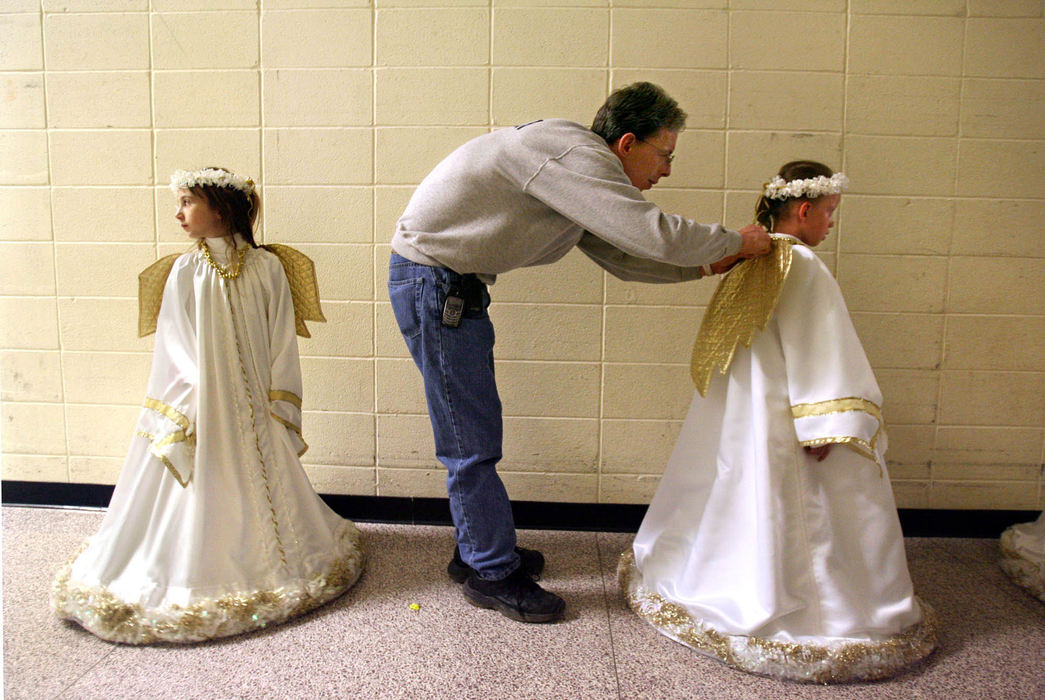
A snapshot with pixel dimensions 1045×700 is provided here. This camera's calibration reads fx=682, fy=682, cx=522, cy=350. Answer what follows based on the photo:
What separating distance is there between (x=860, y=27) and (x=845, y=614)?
5.76ft

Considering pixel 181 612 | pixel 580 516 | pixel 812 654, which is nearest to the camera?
pixel 812 654

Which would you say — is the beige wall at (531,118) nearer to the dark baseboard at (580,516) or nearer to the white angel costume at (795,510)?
the dark baseboard at (580,516)

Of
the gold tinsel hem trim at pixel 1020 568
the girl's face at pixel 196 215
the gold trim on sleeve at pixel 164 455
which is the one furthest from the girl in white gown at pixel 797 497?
the girl's face at pixel 196 215

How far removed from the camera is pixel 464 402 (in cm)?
174

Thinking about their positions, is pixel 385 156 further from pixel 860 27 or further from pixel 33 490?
pixel 33 490

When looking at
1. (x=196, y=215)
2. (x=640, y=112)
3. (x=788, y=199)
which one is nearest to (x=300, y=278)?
(x=196, y=215)

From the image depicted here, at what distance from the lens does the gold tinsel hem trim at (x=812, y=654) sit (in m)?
1.51

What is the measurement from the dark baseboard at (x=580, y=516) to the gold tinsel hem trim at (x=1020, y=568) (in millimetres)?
189

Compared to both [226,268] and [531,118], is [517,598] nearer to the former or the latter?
[226,268]

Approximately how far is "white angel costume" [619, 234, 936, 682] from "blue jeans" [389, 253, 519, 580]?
474 millimetres

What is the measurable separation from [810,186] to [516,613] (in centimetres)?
130

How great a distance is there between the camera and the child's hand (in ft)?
5.25

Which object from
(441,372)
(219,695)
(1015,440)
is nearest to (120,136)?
(441,372)

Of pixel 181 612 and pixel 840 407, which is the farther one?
pixel 181 612
